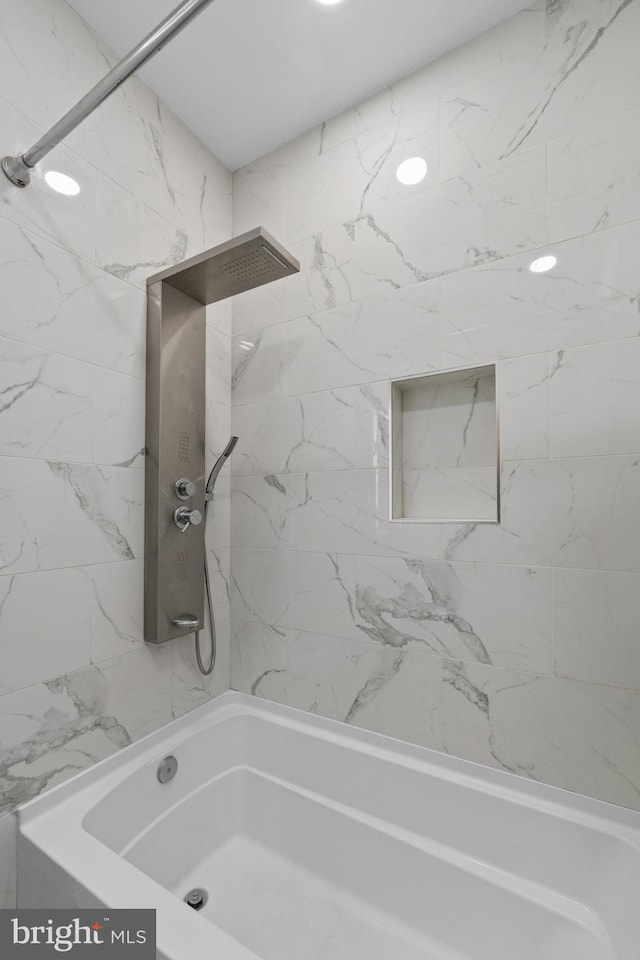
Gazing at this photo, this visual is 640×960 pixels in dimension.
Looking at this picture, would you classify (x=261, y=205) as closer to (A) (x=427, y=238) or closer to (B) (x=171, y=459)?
(A) (x=427, y=238)

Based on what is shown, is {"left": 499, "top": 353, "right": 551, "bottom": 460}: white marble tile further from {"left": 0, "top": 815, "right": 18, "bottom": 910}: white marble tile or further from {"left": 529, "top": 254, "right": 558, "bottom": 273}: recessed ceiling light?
{"left": 0, "top": 815, "right": 18, "bottom": 910}: white marble tile

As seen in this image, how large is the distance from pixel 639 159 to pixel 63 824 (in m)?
2.21

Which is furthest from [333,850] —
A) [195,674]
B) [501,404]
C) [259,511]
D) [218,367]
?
[218,367]

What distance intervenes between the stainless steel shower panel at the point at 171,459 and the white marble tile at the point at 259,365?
0.22m

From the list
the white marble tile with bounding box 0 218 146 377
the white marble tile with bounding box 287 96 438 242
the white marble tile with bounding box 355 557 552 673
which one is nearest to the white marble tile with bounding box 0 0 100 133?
the white marble tile with bounding box 0 218 146 377

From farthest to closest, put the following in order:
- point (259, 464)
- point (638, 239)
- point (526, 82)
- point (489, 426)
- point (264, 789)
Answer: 1. point (259, 464)
2. point (264, 789)
3. point (489, 426)
4. point (526, 82)
5. point (638, 239)

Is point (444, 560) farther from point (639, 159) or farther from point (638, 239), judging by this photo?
point (639, 159)

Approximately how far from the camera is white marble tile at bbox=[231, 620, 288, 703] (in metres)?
1.72

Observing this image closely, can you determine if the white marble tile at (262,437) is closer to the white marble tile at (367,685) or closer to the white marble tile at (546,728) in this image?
the white marble tile at (367,685)

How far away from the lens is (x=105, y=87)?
994 millimetres

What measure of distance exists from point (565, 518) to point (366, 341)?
826 millimetres

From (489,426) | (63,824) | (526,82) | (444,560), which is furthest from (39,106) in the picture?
(63,824)

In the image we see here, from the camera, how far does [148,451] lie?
1.53 meters

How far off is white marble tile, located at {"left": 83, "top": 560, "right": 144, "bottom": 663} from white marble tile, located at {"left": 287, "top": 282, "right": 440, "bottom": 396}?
0.85 meters
